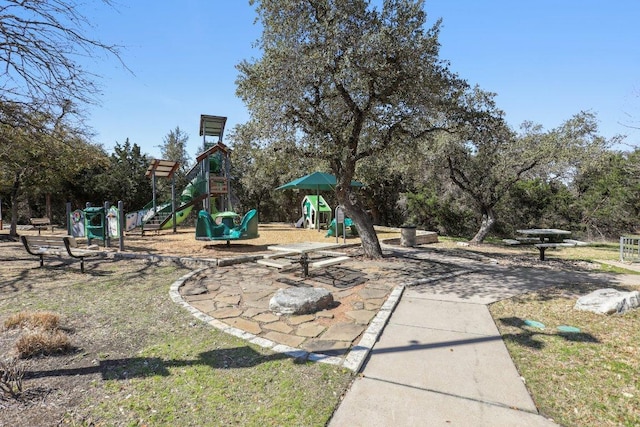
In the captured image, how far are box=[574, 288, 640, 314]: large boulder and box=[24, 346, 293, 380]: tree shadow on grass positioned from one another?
14.7ft

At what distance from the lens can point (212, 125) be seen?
59.2 feet

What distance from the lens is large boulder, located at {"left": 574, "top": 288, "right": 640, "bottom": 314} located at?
15.1 feet

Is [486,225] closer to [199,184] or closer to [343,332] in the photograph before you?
[343,332]

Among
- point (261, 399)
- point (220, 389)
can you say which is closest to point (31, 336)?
point (220, 389)

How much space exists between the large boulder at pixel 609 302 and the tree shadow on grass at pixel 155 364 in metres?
4.49

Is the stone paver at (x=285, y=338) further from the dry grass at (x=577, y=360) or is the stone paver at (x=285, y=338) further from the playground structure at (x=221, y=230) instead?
the playground structure at (x=221, y=230)

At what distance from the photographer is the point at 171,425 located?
233cm

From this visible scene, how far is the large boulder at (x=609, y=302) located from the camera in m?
4.61

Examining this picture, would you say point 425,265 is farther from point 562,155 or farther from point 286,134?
point 562,155

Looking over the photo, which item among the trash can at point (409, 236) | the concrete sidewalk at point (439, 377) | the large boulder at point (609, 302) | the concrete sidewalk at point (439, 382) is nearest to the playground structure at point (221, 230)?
the trash can at point (409, 236)

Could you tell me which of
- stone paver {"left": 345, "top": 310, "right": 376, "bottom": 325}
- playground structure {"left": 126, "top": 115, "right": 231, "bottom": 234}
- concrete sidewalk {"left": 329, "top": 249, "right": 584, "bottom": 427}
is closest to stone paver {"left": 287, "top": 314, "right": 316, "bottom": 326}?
stone paver {"left": 345, "top": 310, "right": 376, "bottom": 325}

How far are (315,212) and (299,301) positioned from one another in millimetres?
12416

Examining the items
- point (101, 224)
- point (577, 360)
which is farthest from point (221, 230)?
point (577, 360)

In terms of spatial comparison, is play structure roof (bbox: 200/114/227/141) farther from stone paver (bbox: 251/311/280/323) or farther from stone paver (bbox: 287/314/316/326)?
stone paver (bbox: 287/314/316/326)
